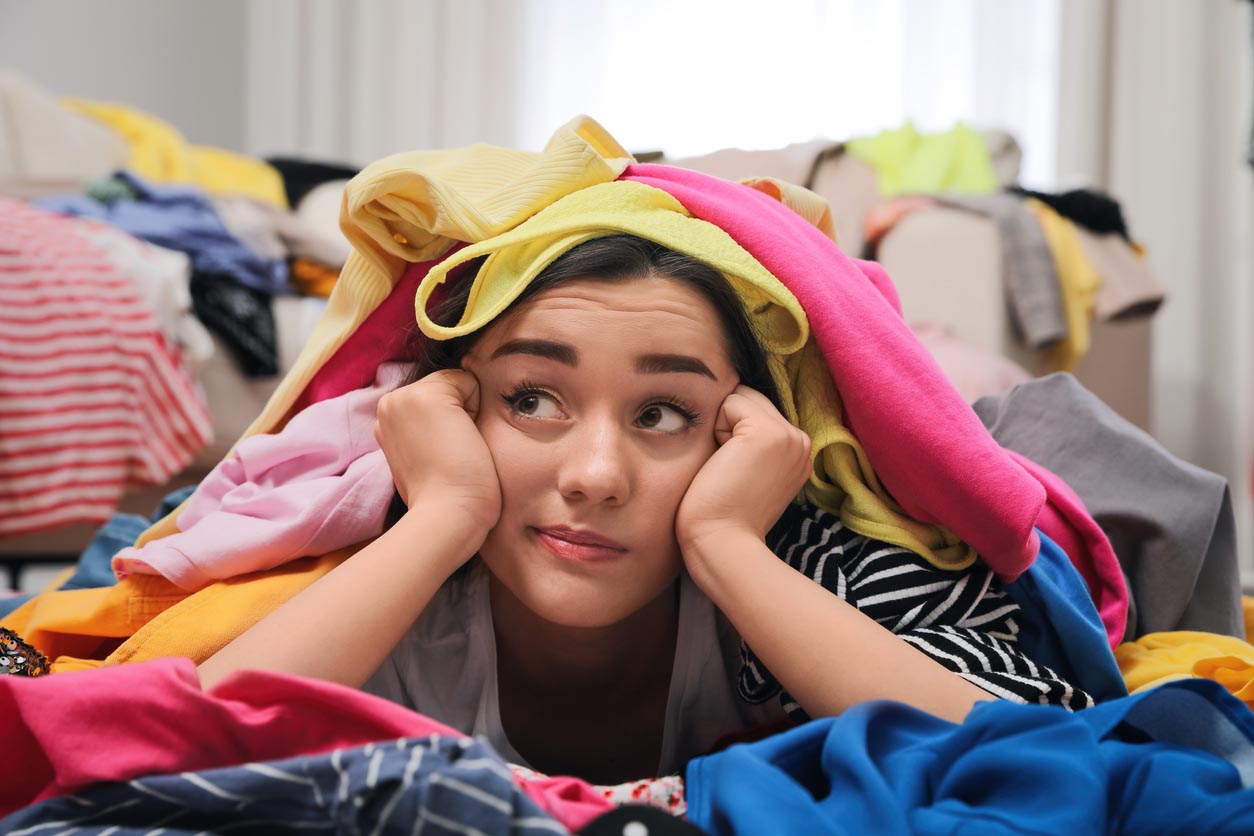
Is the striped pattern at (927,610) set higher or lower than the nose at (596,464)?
lower

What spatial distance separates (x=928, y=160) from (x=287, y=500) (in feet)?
8.38

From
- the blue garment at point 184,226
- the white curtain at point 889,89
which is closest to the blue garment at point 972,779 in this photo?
the blue garment at point 184,226

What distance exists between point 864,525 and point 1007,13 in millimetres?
3556

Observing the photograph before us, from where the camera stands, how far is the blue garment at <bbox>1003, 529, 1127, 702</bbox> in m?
0.87

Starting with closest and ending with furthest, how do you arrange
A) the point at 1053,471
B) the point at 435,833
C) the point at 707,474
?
1. the point at 435,833
2. the point at 707,474
3. the point at 1053,471

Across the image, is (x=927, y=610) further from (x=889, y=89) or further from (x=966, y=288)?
(x=889, y=89)

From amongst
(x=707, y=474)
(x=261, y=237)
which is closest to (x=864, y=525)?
(x=707, y=474)

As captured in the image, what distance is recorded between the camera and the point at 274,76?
4625 millimetres

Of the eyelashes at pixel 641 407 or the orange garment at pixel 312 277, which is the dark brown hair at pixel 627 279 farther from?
the orange garment at pixel 312 277

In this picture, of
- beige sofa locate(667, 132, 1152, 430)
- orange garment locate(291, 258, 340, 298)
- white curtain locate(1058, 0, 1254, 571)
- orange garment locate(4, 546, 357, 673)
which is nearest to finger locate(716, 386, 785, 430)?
orange garment locate(4, 546, 357, 673)

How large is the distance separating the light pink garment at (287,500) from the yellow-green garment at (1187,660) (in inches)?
24.7

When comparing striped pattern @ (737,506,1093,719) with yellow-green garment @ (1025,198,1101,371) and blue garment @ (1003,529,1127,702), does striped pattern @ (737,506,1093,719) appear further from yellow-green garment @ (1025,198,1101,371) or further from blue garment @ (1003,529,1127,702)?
yellow-green garment @ (1025,198,1101,371)

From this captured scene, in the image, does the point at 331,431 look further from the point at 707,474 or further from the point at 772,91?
the point at 772,91

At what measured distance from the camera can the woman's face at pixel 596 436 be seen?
31.2 inches
